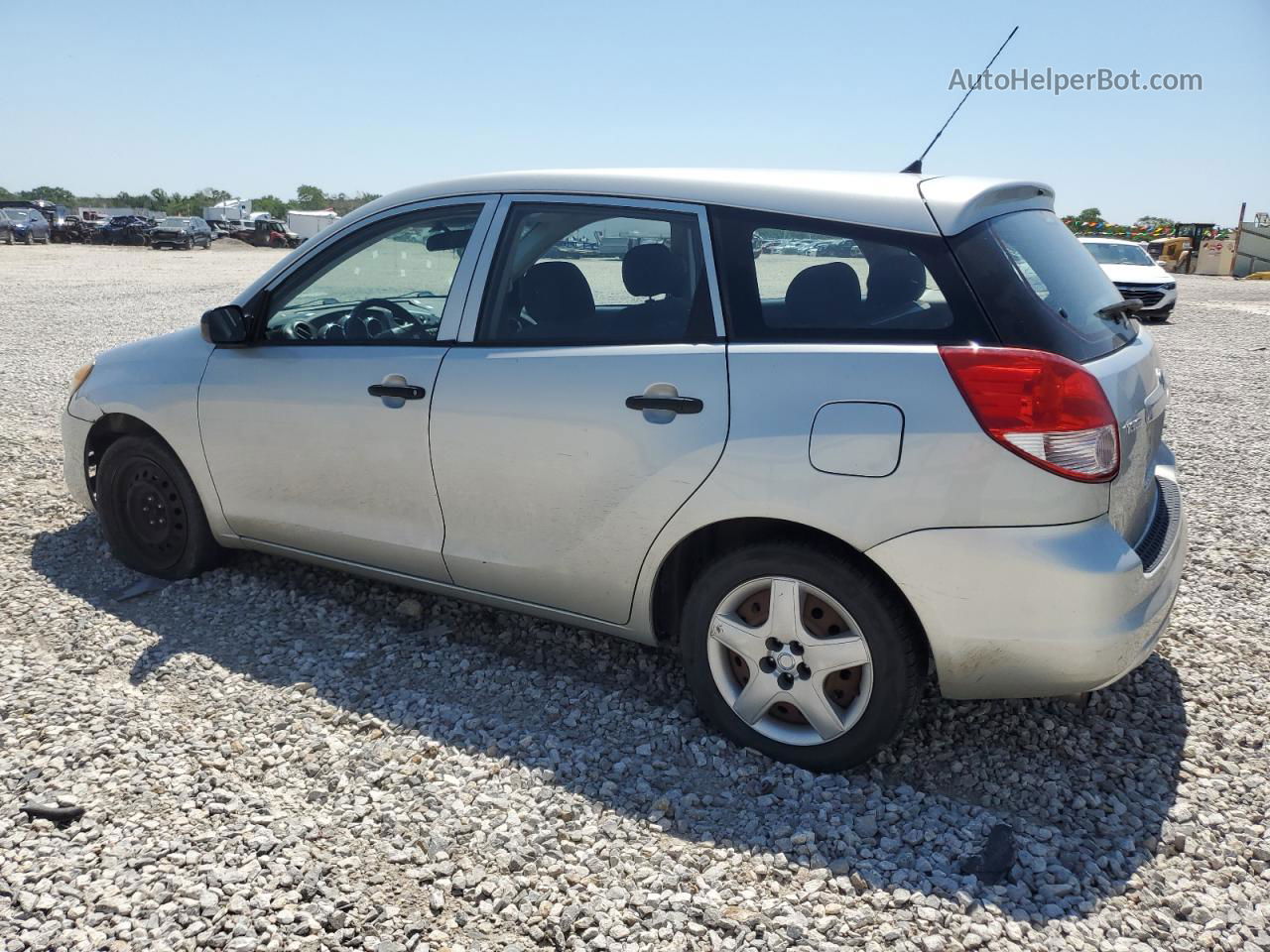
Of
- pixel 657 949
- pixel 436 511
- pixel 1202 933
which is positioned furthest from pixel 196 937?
pixel 1202 933

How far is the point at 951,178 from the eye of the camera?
10.8ft

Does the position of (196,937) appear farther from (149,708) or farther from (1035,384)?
(1035,384)

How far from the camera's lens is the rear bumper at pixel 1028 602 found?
274 centimetres

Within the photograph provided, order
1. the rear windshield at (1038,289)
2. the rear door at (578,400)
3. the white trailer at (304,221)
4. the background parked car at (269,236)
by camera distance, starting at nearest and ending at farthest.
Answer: the rear windshield at (1038,289), the rear door at (578,400), the background parked car at (269,236), the white trailer at (304,221)

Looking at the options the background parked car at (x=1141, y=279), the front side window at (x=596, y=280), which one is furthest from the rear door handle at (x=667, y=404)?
the background parked car at (x=1141, y=279)

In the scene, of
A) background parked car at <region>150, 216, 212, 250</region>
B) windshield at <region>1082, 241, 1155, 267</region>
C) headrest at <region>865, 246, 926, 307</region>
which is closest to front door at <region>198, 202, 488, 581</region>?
headrest at <region>865, 246, 926, 307</region>

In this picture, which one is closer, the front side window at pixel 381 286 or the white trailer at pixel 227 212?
the front side window at pixel 381 286

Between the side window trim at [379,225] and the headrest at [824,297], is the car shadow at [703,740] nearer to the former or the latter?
the side window trim at [379,225]

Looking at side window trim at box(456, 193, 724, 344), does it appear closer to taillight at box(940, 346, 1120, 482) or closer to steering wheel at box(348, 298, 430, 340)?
steering wheel at box(348, 298, 430, 340)

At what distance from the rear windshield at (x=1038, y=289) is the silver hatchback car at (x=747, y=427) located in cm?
1

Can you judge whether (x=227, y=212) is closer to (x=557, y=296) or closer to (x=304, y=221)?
(x=304, y=221)

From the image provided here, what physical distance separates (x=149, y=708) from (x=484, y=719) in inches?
47.0

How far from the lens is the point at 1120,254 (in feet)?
67.6

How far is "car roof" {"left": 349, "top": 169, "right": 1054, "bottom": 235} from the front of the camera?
2977 mm
